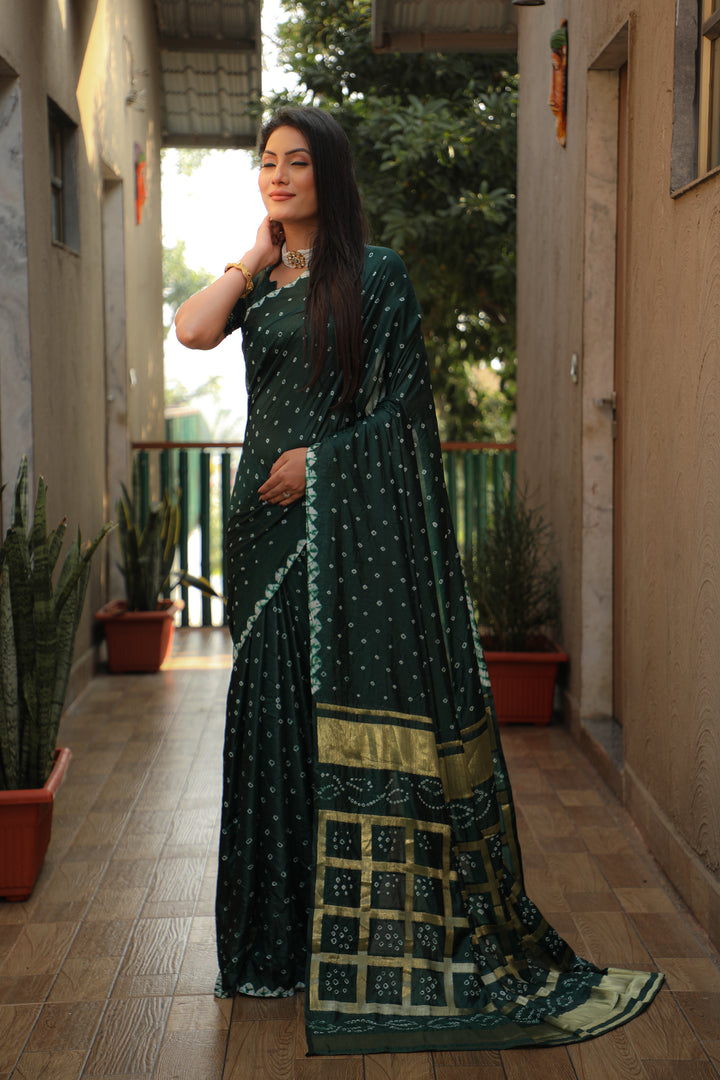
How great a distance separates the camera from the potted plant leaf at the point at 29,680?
2.79m

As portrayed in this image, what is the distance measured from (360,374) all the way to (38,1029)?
1.38 m

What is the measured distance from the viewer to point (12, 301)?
157 inches

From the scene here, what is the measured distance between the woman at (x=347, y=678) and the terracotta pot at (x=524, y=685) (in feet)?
7.06

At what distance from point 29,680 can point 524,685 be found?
2181mm

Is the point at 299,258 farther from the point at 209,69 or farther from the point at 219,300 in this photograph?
the point at 209,69

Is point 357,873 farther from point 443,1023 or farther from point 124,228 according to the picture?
point 124,228

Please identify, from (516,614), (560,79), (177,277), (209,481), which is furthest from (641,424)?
(177,277)

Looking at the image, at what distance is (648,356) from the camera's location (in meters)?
3.11

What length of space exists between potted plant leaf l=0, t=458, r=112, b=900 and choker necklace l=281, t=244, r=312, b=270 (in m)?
0.83

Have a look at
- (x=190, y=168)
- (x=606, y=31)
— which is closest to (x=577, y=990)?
(x=606, y=31)

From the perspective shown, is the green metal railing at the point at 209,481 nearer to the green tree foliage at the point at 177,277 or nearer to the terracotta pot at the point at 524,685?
the terracotta pot at the point at 524,685

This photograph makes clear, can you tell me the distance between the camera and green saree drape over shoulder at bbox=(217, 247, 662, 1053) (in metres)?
2.21

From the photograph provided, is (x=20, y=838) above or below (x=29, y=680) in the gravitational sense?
below

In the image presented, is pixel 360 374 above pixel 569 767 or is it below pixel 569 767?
above
